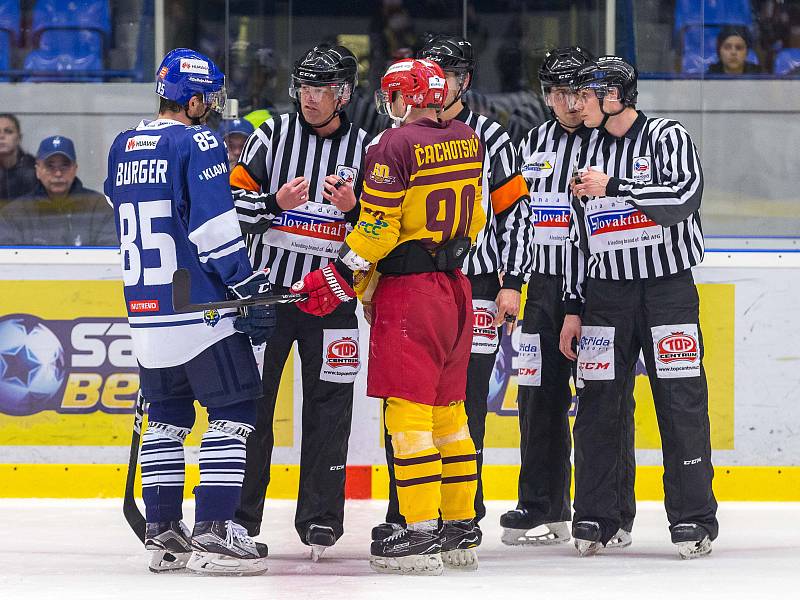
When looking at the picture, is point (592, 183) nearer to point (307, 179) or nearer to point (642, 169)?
point (642, 169)

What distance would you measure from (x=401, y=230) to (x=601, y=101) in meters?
0.78

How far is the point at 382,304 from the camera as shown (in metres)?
3.77

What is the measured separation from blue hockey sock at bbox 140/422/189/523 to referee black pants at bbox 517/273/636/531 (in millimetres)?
→ 1206

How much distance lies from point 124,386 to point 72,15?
1.54 meters

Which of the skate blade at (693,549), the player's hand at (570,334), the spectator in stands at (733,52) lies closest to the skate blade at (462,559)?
the skate blade at (693,549)

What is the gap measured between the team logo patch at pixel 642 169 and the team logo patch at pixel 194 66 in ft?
4.14

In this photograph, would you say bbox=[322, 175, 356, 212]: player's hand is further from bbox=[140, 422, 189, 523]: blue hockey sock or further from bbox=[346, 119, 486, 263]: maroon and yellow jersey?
bbox=[140, 422, 189, 523]: blue hockey sock

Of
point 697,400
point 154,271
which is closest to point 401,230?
point 154,271

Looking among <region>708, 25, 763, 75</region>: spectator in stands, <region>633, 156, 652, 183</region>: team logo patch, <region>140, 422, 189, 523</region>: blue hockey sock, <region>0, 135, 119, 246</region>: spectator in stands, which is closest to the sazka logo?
<region>140, 422, 189, 523</region>: blue hockey sock

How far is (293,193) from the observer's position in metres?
3.94

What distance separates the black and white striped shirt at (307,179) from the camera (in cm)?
411

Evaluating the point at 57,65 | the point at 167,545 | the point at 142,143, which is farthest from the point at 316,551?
the point at 57,65

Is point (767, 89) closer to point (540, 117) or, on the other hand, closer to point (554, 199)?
point (540, 117)

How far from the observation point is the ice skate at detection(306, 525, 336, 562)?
4.06m
